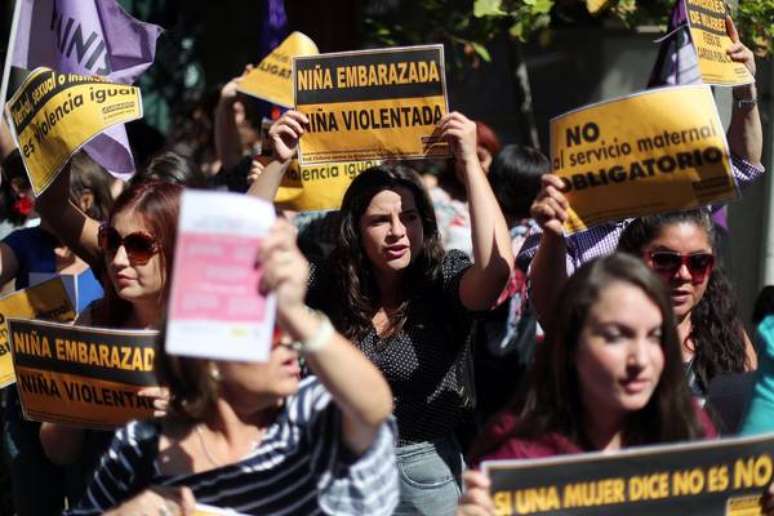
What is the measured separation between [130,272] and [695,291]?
65.7 inches

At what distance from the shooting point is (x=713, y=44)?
186 inches

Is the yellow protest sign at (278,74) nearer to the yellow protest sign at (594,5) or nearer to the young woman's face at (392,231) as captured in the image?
the yellow protest sign at (594,5)

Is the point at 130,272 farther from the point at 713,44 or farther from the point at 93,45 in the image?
the point at 713,44

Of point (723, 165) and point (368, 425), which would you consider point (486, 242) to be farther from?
point (368, 425)

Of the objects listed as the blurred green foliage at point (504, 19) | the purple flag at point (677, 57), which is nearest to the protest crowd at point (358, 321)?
the purple flag at point (677, 57)

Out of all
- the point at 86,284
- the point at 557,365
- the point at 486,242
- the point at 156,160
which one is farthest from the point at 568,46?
the point at 557,365

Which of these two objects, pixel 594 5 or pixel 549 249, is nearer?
pixel 549 249

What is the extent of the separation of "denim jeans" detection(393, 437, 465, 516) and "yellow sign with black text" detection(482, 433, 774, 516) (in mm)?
1278

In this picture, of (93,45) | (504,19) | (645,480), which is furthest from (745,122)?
(504,19)

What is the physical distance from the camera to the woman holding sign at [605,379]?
3092 millimetres

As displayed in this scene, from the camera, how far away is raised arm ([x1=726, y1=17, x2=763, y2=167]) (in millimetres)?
4664

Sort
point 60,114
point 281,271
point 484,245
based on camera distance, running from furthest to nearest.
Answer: point 60,114 < point 484,245 < point 281,271

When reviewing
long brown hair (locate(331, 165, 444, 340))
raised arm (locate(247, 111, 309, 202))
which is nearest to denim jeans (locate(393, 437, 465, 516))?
long brown hair (locate(331, 165, 444, 340))

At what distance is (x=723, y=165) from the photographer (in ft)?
13.2
